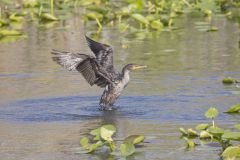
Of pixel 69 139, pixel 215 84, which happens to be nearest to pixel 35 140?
pixel 69 139

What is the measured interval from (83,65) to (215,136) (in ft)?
9.19

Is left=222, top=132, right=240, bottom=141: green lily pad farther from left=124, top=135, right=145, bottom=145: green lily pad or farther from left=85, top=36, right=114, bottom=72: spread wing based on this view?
left=85, top=36, right=114, bottom=72: spread wing

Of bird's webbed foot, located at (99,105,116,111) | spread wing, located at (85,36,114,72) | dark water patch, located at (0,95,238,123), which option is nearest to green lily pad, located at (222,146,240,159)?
dark water patch, located at (0,95,238,123)

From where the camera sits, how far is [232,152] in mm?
7859

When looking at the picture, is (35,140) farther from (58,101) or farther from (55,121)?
(58,101)

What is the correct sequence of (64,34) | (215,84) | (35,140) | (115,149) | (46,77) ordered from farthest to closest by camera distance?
(64,34)
(46,77)
(215,84)
(35,140)
(115,149)

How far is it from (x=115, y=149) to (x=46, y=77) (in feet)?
16.1

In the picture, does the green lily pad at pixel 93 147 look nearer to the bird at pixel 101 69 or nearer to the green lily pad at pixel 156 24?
the bird at pixel 101 69

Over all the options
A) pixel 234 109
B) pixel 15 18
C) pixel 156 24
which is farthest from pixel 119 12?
pixel 234 109

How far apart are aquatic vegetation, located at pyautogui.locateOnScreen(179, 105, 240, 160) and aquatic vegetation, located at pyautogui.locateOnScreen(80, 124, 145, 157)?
0.52 m

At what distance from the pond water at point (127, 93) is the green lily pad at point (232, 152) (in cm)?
31

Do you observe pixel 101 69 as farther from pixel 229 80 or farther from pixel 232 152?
pixel 232 152

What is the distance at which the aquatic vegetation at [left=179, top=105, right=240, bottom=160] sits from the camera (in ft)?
25.9

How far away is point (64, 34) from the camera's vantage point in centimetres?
1775
